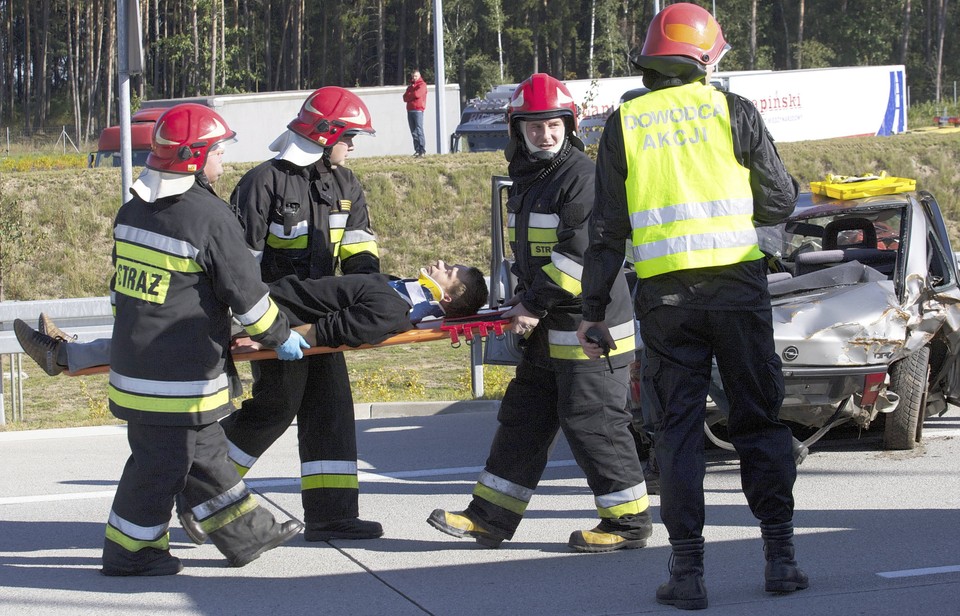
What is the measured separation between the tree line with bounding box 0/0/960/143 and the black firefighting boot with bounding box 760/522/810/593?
55.0 metres

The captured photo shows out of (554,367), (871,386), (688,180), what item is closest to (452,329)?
(554,367)

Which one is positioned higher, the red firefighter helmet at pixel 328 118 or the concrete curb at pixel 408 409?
the red firefighter helmet at pixel 328 118

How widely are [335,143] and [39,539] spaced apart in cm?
230

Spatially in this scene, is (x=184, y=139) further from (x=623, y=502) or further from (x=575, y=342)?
(x=623, y=502)

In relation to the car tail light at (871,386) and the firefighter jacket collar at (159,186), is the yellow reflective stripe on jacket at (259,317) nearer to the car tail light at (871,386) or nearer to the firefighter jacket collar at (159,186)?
the firefighter jacket collar at (159,186)

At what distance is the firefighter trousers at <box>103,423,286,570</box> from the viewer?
181 inches

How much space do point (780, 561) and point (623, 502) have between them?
83 centimetres

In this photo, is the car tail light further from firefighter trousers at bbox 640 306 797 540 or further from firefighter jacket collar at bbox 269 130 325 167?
firefighter jacket collar at bbox 269 130 325 167

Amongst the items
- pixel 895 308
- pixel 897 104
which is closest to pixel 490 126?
pixel 897 104

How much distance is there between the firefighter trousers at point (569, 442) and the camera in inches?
191

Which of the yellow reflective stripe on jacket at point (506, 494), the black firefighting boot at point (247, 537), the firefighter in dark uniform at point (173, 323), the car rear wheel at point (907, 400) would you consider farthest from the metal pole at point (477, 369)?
the firefighter in dark uniform at point (173, 323)

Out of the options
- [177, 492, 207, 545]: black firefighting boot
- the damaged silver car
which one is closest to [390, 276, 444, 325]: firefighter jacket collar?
[177, 492, 207, 545]: black firefighting boot

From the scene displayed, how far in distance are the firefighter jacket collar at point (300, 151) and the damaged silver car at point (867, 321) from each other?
2212 mm

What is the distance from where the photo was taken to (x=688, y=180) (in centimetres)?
410
